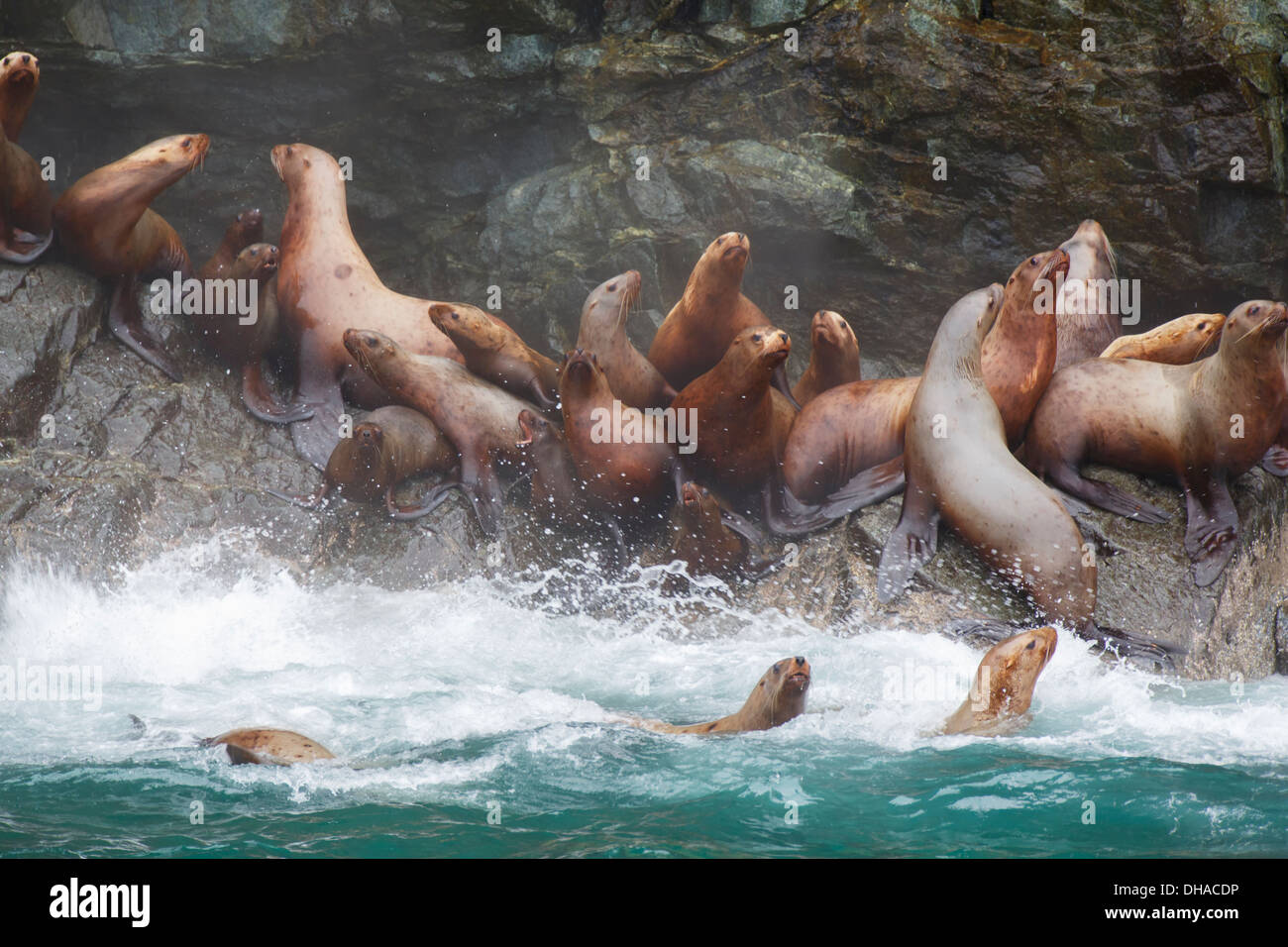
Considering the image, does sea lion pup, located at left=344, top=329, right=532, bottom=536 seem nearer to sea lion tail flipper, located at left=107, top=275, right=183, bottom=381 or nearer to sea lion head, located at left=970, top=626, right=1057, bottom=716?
sea lion tail flipper, located at left=107, top=275, right=183, bottom=381

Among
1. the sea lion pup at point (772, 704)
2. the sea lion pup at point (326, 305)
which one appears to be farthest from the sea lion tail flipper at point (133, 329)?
the sea lion pup at point (772, 704)

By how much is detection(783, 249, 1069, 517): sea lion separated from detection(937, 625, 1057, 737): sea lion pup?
1838mm

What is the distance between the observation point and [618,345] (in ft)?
23.1

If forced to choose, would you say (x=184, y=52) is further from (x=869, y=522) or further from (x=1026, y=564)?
(x=1026, y=564)

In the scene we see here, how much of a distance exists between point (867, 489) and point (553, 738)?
2580 mm

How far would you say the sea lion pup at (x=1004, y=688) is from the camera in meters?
4.64

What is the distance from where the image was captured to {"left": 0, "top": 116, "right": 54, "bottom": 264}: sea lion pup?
6777 mm

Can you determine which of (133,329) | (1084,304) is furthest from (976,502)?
(133,329)

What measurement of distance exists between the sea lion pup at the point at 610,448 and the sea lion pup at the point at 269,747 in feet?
8.02

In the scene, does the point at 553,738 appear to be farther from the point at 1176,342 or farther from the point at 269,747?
the point at 1176,342

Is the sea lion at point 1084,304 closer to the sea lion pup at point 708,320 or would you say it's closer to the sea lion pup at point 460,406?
the sea lion pup at point 708,320


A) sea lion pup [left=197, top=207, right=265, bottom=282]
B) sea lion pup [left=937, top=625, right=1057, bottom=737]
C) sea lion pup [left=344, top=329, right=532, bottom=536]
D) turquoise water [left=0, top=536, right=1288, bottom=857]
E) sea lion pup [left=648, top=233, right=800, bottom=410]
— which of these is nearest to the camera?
turquoise water [left=0, top=536, right=1288, bottom=857]

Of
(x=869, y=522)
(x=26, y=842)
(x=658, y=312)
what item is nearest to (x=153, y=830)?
(x=26, y=842)

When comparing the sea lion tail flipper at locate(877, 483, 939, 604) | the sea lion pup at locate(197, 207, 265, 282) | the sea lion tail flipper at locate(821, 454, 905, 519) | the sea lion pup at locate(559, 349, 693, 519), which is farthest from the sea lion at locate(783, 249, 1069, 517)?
the sea lion pup at locate(197, 207, 265, 282)
